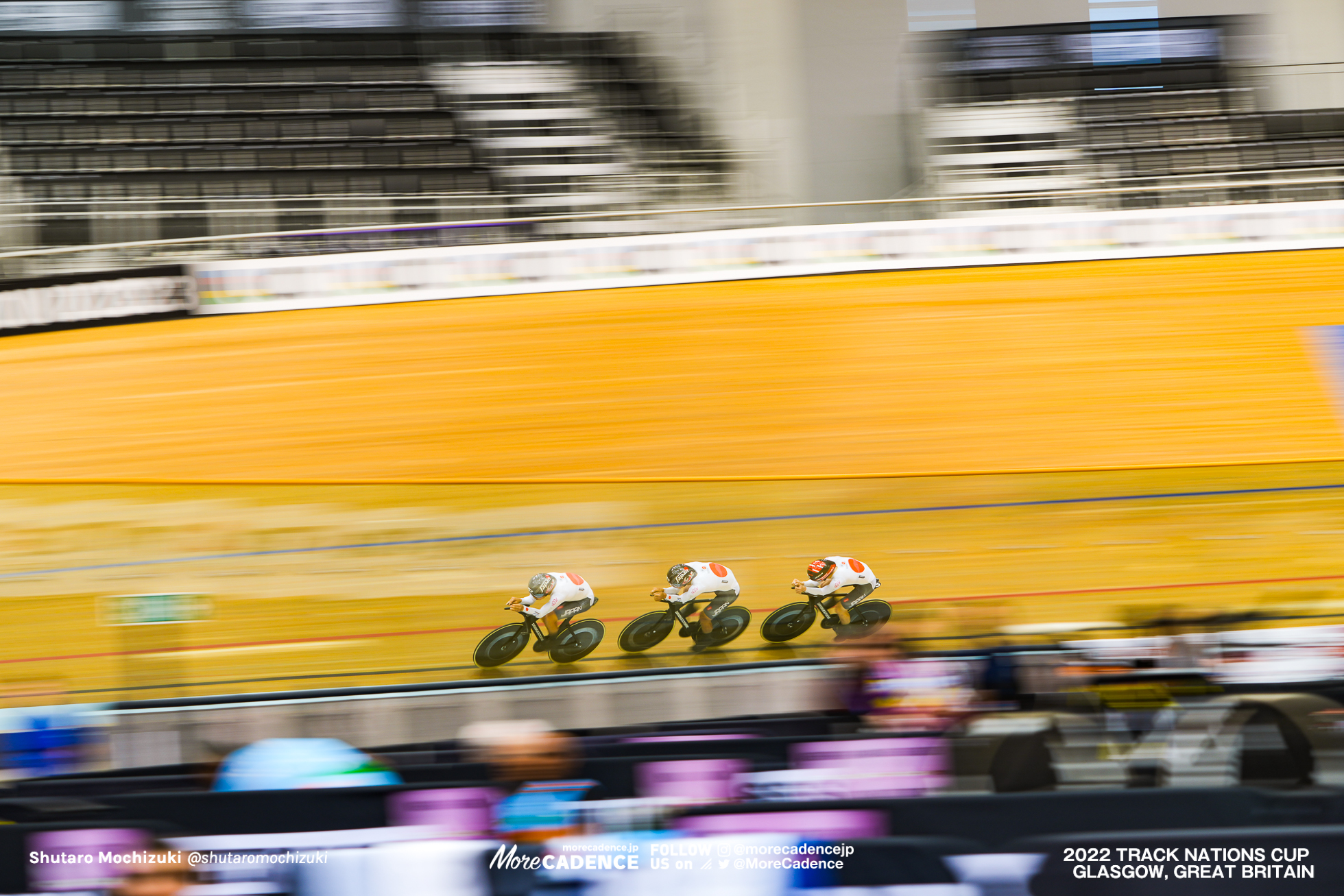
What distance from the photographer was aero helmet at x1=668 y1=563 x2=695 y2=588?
5.84m

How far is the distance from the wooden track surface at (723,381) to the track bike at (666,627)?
165cm

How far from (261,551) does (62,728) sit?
69.5 inches

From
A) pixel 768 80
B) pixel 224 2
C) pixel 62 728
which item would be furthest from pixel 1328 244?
pixel 224 2

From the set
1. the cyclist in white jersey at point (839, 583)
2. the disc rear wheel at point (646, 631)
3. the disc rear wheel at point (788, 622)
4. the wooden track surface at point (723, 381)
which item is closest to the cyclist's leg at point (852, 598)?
the cyclist in white jersey at point (839, 583)

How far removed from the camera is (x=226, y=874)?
239 cm

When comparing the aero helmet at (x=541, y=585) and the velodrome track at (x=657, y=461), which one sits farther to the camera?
the velodrome track at (x=657, y=461)

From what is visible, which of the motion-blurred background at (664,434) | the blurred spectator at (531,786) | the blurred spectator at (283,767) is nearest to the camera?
the blurred spectator at (531,786)

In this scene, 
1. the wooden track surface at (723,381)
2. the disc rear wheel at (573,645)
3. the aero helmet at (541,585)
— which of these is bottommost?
the disc rear wheel at (573,645)

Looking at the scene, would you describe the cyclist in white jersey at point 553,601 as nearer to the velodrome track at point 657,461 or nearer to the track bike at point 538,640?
the track bike at point 538,640

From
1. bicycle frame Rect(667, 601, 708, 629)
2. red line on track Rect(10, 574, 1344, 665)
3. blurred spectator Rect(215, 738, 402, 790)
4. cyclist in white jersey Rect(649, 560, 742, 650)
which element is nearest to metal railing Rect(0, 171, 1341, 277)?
red line on track Rect(10, 574, 1344, 665)

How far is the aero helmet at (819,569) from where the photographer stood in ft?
19.2

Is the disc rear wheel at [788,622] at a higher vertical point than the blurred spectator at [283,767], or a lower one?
lower

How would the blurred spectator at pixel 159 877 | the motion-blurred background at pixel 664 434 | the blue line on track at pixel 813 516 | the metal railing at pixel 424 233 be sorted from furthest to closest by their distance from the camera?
the metal railing at pixel 424 233 → the blue line on track at pixel 813 516 → the motion-blurred background at pixel 664 434 → the blurred spectator at pixel 159 877

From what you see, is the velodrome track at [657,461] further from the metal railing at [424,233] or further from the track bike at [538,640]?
the metal railing at [424,233]
